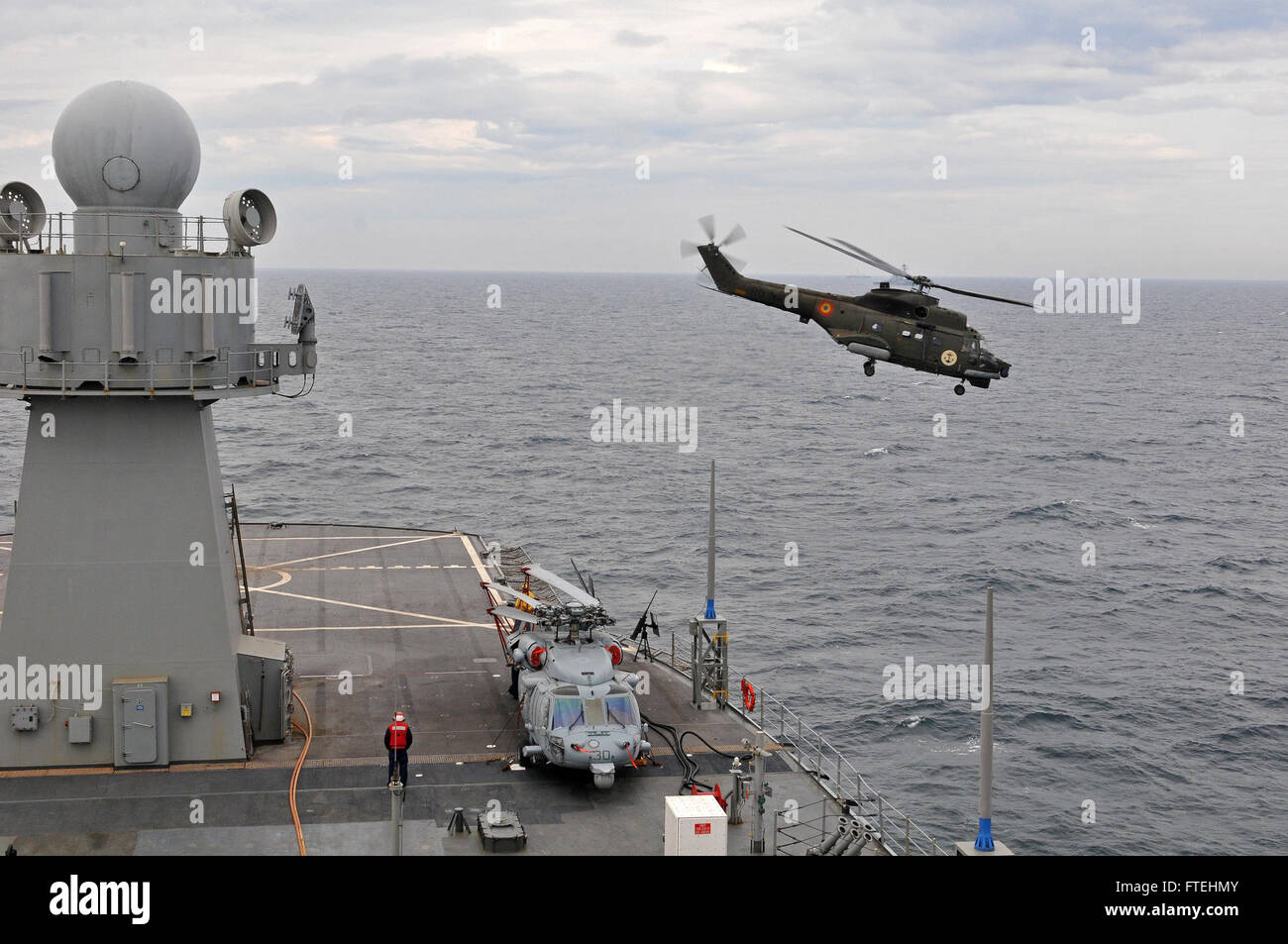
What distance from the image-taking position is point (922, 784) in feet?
142

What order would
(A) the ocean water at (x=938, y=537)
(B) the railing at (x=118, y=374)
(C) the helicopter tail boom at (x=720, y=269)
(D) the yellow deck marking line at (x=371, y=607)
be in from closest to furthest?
(B) the railing at (x=118, y=374) → (C) the helicopter tail boom at (x=720, y=269) → (D) the yellow deck marking line at (x=371, y=607) → (A) the ocean water at (x=938, y=537)

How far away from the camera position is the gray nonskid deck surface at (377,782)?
27.2 metres

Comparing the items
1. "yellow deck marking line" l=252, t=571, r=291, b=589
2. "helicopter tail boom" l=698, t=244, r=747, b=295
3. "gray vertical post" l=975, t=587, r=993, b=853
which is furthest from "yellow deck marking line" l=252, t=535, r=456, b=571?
"gray vertical post" l=975, t=587, r=993, b=853

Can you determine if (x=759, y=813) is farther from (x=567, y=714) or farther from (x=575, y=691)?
(x=575, y=691)

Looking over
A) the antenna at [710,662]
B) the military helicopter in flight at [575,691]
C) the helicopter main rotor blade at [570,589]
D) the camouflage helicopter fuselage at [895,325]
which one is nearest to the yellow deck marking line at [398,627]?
the helicopter main rotor blade at [570,589]

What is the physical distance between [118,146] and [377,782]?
51.5ft

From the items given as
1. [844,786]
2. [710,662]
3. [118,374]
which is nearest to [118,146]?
[118,374]

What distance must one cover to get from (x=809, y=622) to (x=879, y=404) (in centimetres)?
9228

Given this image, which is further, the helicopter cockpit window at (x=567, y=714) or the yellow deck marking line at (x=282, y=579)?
the yellow deck marking line at (x=282, y=579)

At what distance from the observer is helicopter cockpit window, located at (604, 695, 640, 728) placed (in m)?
31.0

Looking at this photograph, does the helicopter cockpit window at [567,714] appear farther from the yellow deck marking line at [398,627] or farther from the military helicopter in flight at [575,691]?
the yellow deck marking line at [398,627]

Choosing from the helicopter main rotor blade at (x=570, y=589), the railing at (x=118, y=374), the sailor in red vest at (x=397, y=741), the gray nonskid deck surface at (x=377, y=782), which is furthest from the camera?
the helicopter main rotor blade at (x=570, y=589)

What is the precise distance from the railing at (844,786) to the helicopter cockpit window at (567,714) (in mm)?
5307
